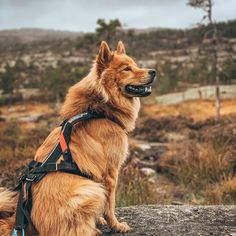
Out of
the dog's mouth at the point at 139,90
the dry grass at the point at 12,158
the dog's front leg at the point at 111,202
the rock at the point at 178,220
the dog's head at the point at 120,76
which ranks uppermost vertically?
the dog's head at the point at 120,76

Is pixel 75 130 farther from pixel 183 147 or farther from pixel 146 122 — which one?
pixel 146 122

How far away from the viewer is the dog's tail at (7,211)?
389cm

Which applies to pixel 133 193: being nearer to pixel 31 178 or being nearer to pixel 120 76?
pixel 120 76

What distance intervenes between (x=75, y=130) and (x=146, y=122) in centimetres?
1474

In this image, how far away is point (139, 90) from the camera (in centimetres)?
498

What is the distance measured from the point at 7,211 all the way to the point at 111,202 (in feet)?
3.37

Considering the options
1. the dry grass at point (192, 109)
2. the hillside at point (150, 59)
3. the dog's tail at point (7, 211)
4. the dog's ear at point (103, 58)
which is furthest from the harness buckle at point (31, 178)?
the dry grass at point (192, 109)

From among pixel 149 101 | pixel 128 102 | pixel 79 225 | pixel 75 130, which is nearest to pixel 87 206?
pixel 79 225

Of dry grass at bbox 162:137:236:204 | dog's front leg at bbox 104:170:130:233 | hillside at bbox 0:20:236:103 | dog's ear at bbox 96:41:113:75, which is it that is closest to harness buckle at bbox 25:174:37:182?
dog's front leg at bbox 104:170:130:233

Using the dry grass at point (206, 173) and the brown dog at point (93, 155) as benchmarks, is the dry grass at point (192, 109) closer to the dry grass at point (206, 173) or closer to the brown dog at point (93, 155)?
the dry grass at point (206, 173)

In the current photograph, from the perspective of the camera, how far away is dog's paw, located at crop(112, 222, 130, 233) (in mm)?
4688

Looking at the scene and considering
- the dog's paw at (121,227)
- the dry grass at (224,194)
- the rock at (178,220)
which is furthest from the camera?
the dry grass at (224,194)

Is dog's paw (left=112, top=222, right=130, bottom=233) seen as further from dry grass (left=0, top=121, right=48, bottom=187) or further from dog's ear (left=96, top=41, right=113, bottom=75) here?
dry grass (left=0, top=121, right=48, bottom=187)

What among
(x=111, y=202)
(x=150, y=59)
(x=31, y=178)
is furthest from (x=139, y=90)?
(x=150, y=59)
